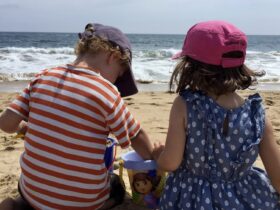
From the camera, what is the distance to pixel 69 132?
172 centimetres

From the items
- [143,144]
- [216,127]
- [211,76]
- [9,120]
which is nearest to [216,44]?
[211,76]

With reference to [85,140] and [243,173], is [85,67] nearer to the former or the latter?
[85,140]

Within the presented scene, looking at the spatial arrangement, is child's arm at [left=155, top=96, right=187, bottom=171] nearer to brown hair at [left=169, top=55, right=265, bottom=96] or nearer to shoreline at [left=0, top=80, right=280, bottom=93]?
brown hair at [left=169, top=55, right=265, bottom=96]

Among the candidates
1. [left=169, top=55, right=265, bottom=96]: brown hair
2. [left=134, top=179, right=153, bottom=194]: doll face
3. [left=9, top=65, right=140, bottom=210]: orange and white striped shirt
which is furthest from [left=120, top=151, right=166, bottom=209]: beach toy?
[left=169, top=55, right=265, bottom=96]: brown hair

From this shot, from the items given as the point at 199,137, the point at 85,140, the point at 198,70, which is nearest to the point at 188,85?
the point at 198,70

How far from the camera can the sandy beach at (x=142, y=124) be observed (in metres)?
2.46

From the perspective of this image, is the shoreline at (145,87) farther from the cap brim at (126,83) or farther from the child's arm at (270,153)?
the child's arm at (270,153)

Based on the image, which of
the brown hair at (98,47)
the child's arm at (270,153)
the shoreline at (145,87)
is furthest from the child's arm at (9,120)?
the shoreline at (145,87)

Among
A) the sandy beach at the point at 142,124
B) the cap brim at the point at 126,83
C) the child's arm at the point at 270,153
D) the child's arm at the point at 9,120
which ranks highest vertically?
the cap brim at the point at 126,83

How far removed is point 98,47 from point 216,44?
52cm

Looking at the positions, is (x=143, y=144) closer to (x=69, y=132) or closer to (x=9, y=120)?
(x=69, y=132)

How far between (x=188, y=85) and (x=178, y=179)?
42 centimetres

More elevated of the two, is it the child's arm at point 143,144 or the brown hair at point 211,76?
the brown hair at point 211,76

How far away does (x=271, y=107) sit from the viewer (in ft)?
16.1
